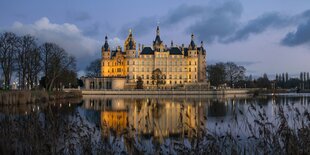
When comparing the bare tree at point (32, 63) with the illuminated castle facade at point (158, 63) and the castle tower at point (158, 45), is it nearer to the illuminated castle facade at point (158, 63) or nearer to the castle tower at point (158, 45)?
the illuminated castle facade at point (158, 63)

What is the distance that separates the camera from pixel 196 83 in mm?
94000

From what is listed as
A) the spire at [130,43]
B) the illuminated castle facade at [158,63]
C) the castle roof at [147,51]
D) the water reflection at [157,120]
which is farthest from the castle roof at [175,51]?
the water reflection at [157,120]

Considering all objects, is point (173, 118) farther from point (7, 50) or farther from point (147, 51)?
point (147, 51)

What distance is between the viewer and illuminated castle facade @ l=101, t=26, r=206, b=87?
331ft

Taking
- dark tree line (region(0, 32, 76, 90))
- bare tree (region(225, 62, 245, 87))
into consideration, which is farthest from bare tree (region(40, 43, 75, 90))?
bare tree (region(225, 62, 245, 87))

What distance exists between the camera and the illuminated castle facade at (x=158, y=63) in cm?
10088

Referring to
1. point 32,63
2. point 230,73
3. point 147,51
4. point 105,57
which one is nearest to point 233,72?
point 230,73

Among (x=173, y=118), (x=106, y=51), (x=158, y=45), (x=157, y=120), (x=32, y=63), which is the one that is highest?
(x=158, y=45)

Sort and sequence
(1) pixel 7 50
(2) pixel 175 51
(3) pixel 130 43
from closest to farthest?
(1) pixel 7 50
(2) pixel 175 51
(3) pixel 130 43

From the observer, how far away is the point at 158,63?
101875 millimetres

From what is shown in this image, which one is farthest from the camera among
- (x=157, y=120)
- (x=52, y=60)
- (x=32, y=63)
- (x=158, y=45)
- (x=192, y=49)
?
(x=192, y=49)

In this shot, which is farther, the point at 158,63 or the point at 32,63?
the point at 158,63

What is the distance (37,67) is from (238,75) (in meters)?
64.6

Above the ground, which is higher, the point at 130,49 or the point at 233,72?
the point at 130,49
